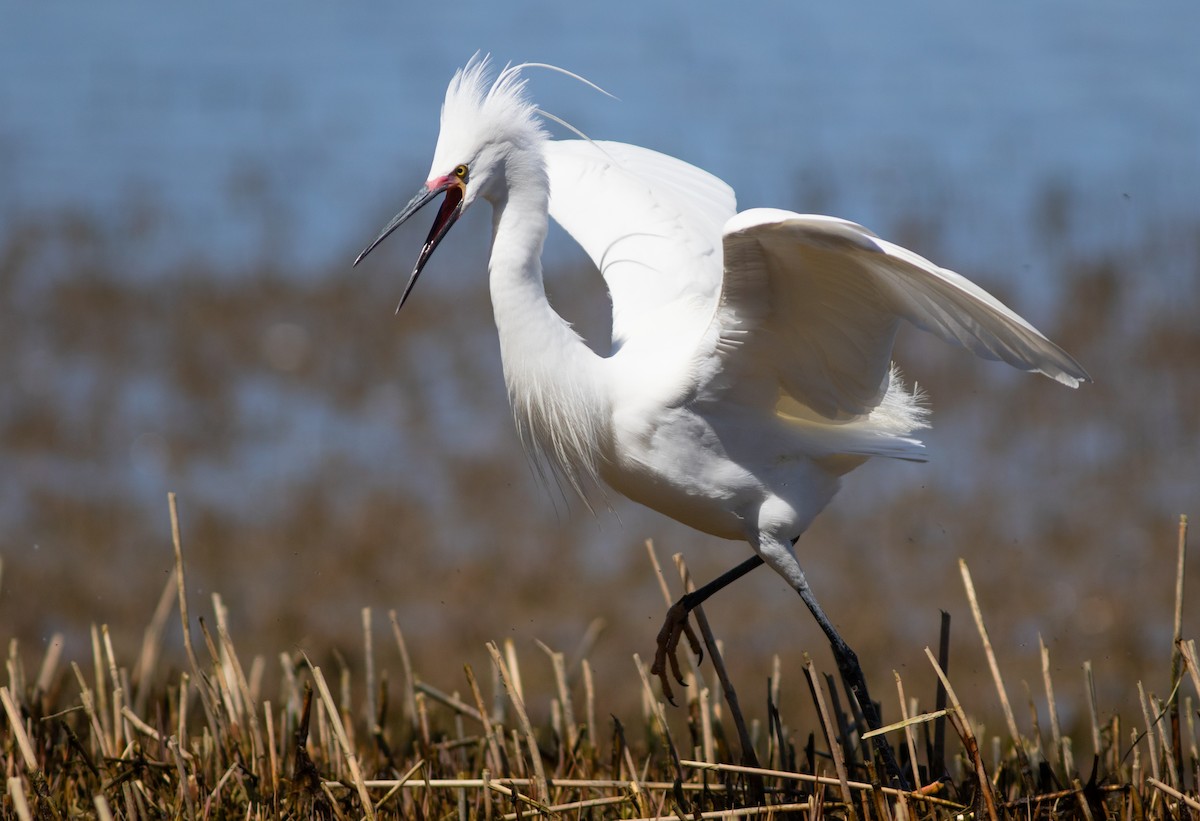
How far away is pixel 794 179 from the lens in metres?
8.31

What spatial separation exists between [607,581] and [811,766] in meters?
2.73

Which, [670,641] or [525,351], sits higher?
[525,351]

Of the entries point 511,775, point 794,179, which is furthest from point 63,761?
point 794,179

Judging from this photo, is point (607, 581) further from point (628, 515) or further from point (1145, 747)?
point (1145, 747)

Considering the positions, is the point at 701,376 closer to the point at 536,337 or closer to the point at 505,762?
the point at 536,337

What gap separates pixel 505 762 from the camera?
3025mm

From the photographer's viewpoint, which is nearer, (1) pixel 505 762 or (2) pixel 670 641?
(1) pixel 505 762

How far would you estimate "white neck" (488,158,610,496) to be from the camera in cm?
296

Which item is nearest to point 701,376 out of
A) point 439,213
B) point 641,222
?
point 439,213

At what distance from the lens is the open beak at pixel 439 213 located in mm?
2895

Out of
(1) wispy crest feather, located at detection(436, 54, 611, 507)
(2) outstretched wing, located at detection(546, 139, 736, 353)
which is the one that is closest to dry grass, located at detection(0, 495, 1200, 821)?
(1) wispy crest feather, located at detection(436, 54, 611, 507)

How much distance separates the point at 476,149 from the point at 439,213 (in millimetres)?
167

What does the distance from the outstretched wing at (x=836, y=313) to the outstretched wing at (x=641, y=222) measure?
1.26ft

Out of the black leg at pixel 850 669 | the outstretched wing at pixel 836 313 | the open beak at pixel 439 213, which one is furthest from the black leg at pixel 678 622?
the open beak at pixel 439 213
